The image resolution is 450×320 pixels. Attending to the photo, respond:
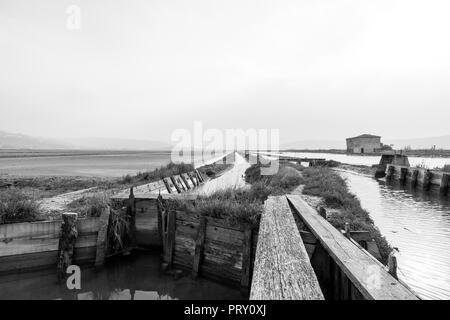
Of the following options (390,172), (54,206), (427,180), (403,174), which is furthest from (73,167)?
(427,180)

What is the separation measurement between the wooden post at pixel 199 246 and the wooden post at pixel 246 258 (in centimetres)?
122

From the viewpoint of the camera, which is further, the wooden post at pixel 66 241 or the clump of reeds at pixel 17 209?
the clump of reeds at pixel 17 209

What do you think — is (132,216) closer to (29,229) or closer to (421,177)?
(29,229)

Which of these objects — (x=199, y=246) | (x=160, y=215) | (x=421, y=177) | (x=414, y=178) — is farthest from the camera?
(x=414, y=178)

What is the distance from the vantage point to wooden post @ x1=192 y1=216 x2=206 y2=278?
635 centimetres

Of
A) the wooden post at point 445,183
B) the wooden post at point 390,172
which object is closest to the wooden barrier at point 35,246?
the wooden post at point 445,183

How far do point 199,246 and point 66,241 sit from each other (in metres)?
3.58

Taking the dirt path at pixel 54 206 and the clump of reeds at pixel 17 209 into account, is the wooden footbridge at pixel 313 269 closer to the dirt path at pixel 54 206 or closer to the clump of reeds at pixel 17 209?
the clump of reeds at pixel 17 209

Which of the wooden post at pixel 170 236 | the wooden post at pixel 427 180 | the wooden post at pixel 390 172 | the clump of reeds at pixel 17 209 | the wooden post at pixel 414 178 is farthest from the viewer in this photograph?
the wooden post at pixel 390 172

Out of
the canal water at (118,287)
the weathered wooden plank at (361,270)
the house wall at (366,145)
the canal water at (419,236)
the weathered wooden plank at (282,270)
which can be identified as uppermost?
the house wall at (366,145)

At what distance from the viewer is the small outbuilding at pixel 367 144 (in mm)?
75625

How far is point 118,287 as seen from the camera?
19.2ft
